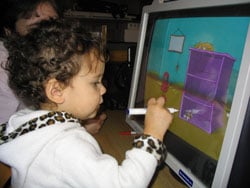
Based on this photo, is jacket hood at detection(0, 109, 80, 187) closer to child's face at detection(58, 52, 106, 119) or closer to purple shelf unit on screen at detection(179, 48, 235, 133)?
child's face at detection(58, 52, 106, 119)

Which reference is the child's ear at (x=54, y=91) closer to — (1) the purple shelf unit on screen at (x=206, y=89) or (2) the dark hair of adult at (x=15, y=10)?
(1) the purple shelf unit on screen at (x=206, y=89)

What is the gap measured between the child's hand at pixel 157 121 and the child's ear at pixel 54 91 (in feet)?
0.72

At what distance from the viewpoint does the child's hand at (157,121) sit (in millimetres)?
557

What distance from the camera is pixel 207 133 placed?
1.71ft

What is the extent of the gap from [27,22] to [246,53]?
85cm

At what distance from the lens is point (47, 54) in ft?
1.83

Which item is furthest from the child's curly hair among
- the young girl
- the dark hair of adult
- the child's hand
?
the dark hair of adult

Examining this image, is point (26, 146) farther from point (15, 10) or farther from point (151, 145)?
point (15, 10)

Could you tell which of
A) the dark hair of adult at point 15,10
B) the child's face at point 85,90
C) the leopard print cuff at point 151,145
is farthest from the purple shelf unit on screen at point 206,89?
the dark hair of adult at point 15,10

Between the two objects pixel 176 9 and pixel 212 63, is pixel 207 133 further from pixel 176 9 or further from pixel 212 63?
pixel 176 9

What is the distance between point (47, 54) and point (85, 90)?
12cm

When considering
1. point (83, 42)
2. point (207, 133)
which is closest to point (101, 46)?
point (83, 42)

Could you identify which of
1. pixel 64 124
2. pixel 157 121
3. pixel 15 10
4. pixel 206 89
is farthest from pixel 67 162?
pixel 15 10

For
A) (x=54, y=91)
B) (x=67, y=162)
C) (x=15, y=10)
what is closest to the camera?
(x=67, y=162)
